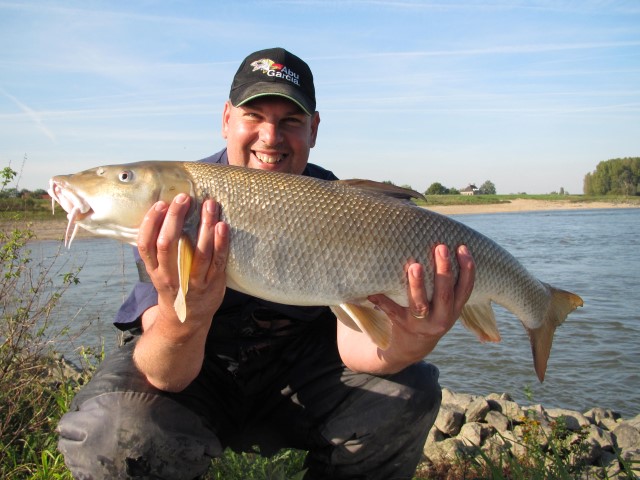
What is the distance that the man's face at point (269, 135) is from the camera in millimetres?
3330

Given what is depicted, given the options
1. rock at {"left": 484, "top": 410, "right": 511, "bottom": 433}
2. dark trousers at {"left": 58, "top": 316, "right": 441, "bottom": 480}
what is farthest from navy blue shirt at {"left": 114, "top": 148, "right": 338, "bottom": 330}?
rock at {"left": 484, "top": 410, "right": 511, "bottom": 433}

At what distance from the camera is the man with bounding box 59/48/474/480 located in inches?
94.9

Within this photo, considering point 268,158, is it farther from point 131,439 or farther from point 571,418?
point 571,418

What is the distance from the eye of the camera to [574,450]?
3.70 m

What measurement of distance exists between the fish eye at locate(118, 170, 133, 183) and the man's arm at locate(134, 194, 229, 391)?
23 centimetres

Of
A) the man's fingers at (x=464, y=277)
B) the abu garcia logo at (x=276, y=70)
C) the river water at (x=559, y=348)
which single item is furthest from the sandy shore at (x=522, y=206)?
the man's fingers at (x=464, y=277)

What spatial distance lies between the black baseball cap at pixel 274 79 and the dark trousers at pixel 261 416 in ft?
4.29

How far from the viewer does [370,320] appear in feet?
8.13

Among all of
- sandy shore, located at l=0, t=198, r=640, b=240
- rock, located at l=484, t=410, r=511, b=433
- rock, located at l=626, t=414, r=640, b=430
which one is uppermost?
sandy shore, located at l=0, t=198, r=640, b=240

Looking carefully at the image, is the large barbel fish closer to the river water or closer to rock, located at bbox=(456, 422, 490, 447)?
the river water

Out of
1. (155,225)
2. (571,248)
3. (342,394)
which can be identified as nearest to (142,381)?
(155,225)

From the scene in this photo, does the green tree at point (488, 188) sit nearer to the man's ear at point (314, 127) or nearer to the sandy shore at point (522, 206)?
the sandy shore at point (522, 206)

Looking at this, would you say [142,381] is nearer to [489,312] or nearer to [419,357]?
[419,357]

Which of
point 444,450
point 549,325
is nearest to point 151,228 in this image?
point 549,325
